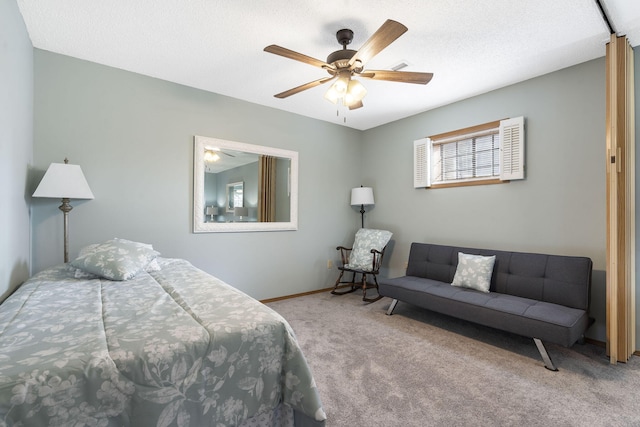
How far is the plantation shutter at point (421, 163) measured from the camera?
3811mm

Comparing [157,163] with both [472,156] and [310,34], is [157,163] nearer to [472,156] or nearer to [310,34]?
[310,34]

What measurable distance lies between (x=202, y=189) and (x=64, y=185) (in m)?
1.19

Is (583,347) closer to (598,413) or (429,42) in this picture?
(598,413)

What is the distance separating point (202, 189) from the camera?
10.6 feet

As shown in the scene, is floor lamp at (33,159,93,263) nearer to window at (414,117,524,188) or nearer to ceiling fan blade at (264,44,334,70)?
ceiling fan blade at (264,44,334,70)

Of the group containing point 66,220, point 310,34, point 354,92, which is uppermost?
point 310,34

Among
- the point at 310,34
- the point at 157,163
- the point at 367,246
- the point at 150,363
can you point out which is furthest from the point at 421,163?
the point at 150,363

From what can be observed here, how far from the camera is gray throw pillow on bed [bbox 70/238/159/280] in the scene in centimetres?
A: 198

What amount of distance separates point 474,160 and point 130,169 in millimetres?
3781

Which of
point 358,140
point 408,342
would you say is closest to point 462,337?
point 408,342

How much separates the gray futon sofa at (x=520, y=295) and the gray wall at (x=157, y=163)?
1.47m

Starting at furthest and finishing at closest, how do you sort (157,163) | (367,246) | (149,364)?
(367,246)
(157,163)
(149,364)

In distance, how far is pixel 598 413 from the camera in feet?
5.39

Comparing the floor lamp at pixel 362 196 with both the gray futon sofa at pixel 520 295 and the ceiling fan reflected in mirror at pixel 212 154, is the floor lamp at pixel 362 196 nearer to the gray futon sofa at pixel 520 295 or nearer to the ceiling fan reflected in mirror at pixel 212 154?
the gray futon sofa at pixel 520 295
